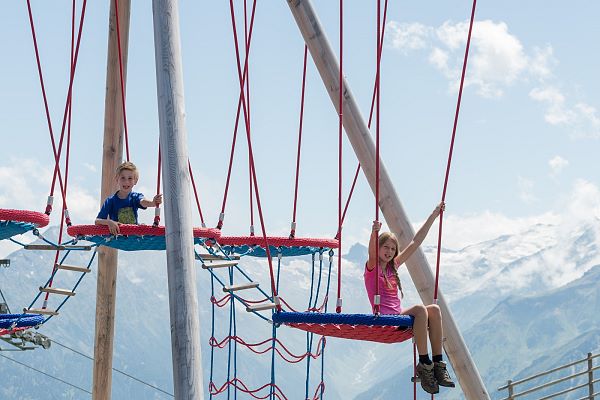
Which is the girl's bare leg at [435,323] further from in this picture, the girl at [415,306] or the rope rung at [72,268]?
the rope rung at [72,268]

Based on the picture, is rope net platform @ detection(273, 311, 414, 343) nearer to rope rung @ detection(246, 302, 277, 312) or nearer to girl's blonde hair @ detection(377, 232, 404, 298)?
rope rung @ detection(246, 302, 277, 312)

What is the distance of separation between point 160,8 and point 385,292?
247 cm

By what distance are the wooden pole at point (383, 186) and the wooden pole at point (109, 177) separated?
169cm

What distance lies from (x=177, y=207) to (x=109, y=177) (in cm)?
386

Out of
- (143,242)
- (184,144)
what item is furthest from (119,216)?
(184,144)

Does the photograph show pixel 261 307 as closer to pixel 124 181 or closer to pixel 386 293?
pixel 386 293

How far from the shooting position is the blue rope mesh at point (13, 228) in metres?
7.27

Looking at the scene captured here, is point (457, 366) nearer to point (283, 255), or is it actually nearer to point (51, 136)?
point (283, 255)

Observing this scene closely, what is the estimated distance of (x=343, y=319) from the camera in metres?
6.45

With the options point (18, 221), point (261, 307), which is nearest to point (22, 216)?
point (18, 221)

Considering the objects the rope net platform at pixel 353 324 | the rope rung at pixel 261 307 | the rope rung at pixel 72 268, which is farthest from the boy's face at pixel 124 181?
the rope net platform at pixel 353 324

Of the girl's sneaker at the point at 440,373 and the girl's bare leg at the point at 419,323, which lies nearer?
the girl's bare leg at the point at 419,323

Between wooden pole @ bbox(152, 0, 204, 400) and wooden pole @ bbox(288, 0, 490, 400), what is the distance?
2.34 metres

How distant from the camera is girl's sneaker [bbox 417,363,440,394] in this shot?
23.0 feet
